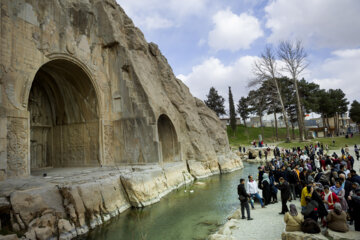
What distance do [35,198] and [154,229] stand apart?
14.4 ft

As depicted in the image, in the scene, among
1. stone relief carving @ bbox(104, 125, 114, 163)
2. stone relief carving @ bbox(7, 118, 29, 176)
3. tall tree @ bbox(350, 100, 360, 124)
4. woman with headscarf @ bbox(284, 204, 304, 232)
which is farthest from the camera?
tall tree @ bbox(350, 100, 360, 124)

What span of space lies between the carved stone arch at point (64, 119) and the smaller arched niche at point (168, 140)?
6515mm

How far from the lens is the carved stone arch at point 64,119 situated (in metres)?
16.2

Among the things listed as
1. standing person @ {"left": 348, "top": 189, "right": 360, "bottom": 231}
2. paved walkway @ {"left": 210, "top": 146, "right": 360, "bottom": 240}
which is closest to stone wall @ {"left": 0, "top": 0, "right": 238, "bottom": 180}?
paved walkway @ {"left": 210, "top": 146, "right": 360, "bottom": 240}

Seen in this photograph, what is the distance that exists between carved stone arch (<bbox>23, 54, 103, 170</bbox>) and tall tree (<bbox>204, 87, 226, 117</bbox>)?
147 feet

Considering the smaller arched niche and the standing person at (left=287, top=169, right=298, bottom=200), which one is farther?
the smaller arched niche

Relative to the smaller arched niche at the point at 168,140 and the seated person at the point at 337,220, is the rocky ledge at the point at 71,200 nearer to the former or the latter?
the smaller arched niche at the point at 168,140

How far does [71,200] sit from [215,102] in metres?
52.6

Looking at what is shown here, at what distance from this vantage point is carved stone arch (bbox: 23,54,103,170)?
1623cm

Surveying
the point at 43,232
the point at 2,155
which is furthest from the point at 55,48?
the point at 43,232


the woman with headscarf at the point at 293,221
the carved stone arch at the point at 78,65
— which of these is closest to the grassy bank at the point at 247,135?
the carved stone arch at the point at 78,65

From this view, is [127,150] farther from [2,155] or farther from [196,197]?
[2,155]

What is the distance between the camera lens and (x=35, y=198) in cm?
795

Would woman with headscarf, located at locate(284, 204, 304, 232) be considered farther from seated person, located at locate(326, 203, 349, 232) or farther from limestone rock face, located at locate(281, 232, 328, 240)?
seated person, located at locate(326, 203, 349, 232)
